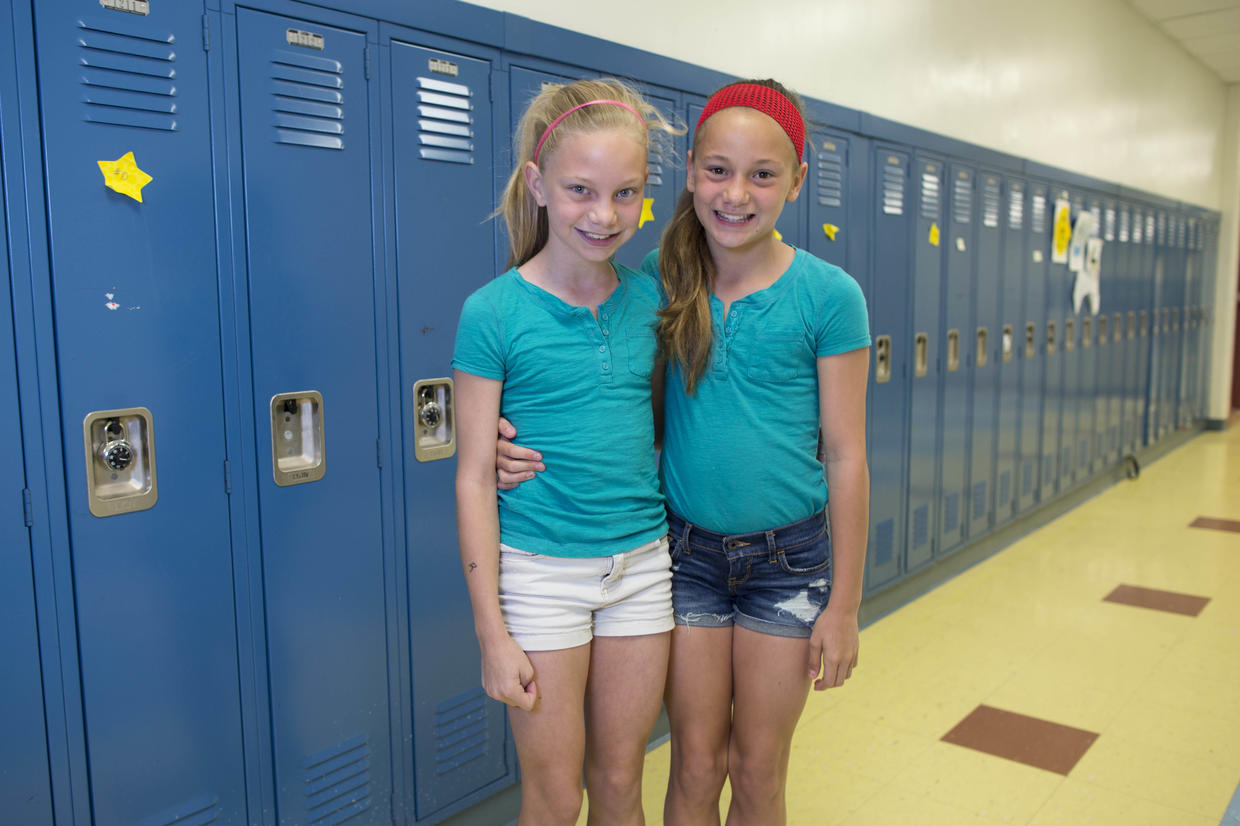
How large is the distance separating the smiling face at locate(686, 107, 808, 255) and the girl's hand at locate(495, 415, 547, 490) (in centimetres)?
42

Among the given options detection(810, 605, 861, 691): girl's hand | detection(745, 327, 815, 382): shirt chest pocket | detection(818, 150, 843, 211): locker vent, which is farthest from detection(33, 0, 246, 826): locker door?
detection(818, 150, 843, 211): locker vent

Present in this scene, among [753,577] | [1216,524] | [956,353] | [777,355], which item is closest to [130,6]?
[777,355]

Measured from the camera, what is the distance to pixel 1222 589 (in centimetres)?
430

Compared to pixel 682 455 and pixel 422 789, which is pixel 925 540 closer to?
pixel 422 789

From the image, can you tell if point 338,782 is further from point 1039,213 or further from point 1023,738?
point 1039,213

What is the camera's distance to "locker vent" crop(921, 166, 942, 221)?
13.5ft

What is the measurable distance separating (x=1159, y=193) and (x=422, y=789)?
24.3 feet

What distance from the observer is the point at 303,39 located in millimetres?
1896

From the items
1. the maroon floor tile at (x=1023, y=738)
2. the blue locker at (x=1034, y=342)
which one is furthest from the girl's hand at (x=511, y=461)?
the blue locker at (x=1034, y=342)

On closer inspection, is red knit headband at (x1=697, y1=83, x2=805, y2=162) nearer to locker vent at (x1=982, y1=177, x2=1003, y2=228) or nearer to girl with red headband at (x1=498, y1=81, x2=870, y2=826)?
girl with red headband at (x1=498, y1=81, x2=870, y2=826)

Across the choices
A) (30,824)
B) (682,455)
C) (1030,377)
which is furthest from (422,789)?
(1030,377)

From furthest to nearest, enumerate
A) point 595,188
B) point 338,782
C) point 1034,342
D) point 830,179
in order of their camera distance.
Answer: point 1034,342 → point 830,179 → point 338,782 → point 595,188

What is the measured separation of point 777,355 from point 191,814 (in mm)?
1423

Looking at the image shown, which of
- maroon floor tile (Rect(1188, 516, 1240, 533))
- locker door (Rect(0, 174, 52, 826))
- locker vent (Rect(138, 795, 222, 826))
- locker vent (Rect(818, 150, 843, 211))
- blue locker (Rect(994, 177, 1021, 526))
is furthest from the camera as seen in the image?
maroon floor tile (Rect(1188, 516, 1240, 533))
